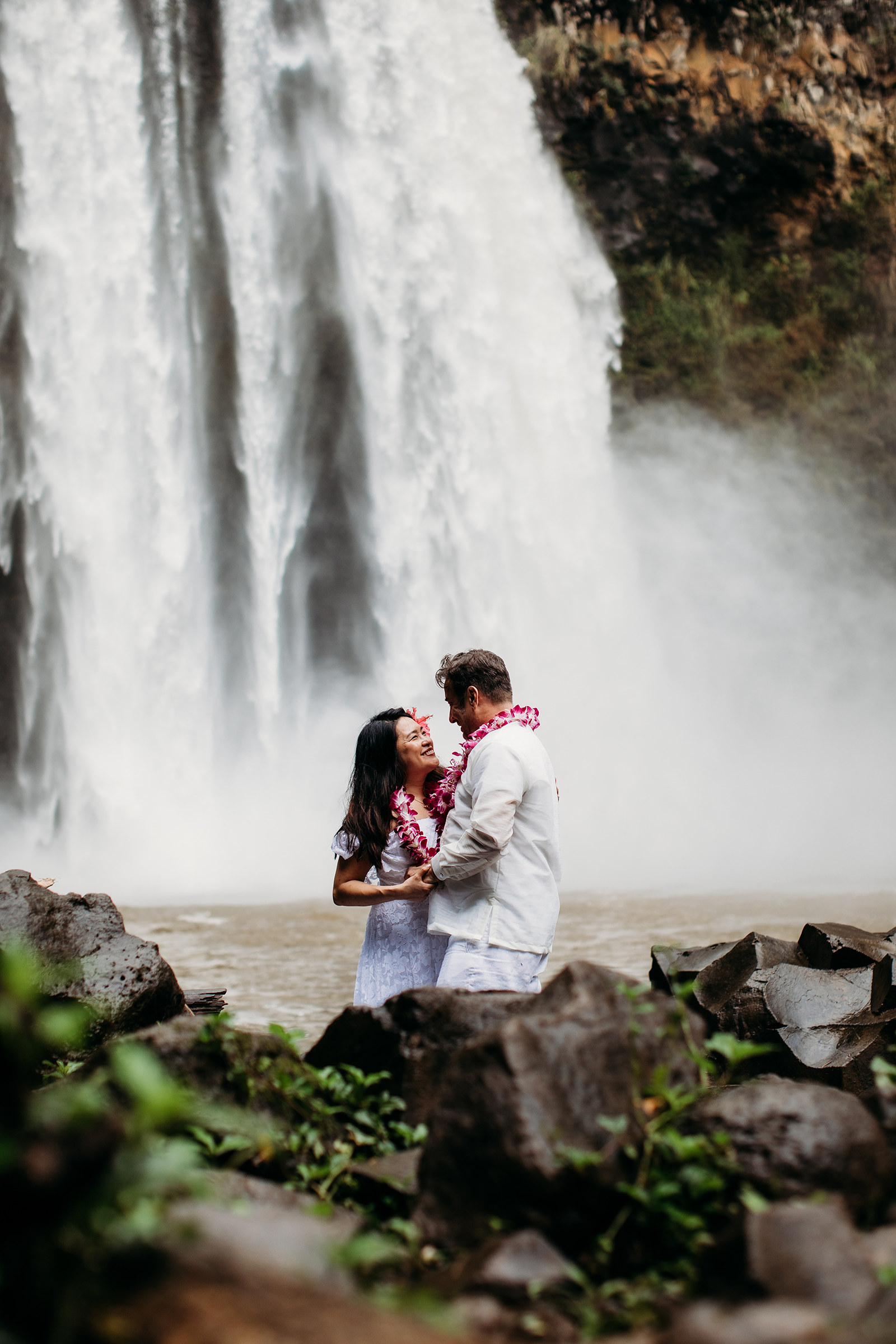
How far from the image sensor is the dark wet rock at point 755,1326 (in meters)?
1.37

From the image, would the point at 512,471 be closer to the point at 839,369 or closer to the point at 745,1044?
the point at 839,369

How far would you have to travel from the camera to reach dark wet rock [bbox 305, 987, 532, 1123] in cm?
274

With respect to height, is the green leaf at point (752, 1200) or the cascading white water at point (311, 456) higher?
the cascading white water at point (311, 456)

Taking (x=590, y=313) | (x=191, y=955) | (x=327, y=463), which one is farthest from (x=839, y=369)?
(x=191, y=955)

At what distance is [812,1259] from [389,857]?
2156mm

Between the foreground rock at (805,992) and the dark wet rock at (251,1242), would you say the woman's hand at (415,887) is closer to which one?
the foreground rock at (805,992)

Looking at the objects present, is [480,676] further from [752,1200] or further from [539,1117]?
[752,1200]

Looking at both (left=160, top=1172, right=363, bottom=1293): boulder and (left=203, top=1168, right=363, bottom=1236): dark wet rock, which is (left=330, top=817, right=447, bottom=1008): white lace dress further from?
(left=160, top=1172, right=363, bottom=1293): boulder

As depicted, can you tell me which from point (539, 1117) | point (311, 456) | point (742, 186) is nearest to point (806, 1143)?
point (539, 1117)

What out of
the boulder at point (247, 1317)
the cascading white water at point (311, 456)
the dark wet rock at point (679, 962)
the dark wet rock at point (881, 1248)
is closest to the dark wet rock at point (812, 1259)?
the dark wet rock at point (881, 1248)

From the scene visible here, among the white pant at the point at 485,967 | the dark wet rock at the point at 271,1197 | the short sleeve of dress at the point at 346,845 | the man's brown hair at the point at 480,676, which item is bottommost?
the dark wet rock at the point at 271,1197

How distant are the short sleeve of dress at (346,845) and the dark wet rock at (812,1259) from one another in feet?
6.87

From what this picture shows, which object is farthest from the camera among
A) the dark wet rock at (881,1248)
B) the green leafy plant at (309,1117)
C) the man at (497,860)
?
the man at (497,860)

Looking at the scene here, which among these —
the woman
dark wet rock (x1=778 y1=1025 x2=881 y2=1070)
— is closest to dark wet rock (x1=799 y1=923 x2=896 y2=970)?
dark wet rock (x1=778 y1=1025 x2=881 y2=1070)
